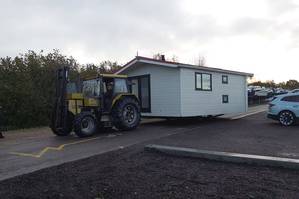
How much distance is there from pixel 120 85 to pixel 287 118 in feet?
25.4

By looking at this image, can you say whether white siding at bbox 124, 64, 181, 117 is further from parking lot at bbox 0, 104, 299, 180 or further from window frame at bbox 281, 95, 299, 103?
window frame at bbox 281, 95, 299, 103

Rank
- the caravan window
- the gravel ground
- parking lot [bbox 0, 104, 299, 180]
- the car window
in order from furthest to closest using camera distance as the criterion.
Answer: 1. the caravan window
2. the car window
3. parking lot [bbox 0, 104, 299, 180]
4. the gravel ground

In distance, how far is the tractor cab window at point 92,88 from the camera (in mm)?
14383

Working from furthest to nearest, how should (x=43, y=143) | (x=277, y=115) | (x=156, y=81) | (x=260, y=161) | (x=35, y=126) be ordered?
(x=35, y=126)
(x=156, y=81)
(x=277, y=115)
(x=43, y=143)
(x=260, y=161)

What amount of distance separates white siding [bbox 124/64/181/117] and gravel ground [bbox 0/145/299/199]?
9.22m

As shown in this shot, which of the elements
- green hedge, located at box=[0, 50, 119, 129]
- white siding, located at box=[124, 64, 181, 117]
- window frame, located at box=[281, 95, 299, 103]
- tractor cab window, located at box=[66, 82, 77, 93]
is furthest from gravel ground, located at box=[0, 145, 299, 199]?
green hedge, located at box=[0, 50, 119, 129]

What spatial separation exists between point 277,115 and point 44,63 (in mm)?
14994

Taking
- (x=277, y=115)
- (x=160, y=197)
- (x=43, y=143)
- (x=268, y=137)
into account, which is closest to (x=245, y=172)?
(x=160, y=197)

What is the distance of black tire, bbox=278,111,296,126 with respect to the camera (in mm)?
15863

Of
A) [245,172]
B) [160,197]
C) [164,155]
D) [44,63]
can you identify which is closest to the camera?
[160,197]

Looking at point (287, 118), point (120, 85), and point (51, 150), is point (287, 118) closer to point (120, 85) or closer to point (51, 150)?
point (120, 85)

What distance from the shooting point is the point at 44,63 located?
23250mm

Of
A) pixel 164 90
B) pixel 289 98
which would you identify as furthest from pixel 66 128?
pixel 289 98

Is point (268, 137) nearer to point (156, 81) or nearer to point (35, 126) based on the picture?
point (156, 81)
